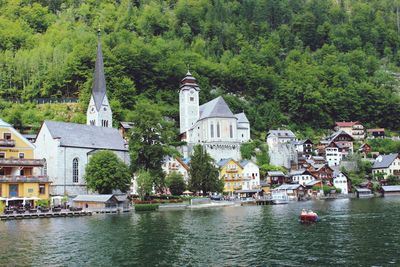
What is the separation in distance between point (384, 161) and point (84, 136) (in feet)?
218

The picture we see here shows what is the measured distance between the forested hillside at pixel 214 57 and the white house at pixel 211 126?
18.9 ft

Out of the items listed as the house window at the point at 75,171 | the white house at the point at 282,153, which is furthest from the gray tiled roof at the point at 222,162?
the house window at the point at 75,171

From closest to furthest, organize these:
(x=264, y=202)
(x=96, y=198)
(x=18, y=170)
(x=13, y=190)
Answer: (x=13, y=190)
(x=96, y=198)
(x=18, y=170)
(x=264, y=202)

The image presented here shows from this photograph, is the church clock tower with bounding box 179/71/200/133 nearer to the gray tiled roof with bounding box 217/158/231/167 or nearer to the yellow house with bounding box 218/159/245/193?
the gray tiled roof with bounding box 217/158/231/167

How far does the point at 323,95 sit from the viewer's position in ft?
444

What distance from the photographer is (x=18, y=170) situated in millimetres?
62000

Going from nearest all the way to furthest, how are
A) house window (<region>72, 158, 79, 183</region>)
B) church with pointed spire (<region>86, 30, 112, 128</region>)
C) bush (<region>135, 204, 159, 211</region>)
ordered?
bush (<region>135, 204, 159, 211</region>)
house window (<region>72, 158, 79, 183</region>)
church with pointed spire (<region>86, 30, 112, 128</region>)

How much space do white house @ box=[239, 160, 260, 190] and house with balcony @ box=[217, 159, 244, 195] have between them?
475 mm

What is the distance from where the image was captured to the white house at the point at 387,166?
102938 mm

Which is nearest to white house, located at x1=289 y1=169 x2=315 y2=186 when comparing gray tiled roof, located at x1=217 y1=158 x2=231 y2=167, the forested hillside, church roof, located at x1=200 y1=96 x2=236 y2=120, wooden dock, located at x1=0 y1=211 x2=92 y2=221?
gray tiled roof, located at x1=217 y1=158 x2=231 y2=167

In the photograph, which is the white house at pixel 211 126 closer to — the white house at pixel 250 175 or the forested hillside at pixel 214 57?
the forested hillside at pixel 214 57

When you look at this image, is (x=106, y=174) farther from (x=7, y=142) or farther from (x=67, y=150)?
(x=7, y=142)

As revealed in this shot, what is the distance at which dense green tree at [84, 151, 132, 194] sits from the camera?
2512 inches

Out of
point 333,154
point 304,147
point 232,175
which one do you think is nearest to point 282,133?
point 304,147
